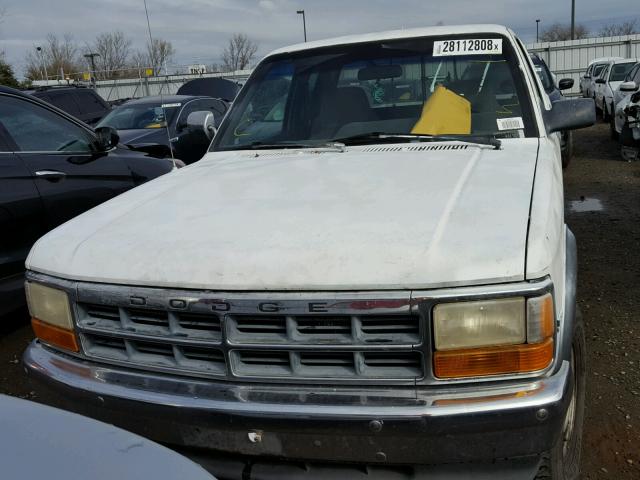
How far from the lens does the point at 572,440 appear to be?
2250 mm

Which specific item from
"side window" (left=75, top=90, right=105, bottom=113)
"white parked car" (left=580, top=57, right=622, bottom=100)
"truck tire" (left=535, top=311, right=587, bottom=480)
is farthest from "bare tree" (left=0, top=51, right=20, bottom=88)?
"truck tire" (left=535, top=311, right=587, bottom=480)

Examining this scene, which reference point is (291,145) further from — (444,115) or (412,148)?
(444,115)

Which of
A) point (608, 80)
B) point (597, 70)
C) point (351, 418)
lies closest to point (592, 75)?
point (597, 70)

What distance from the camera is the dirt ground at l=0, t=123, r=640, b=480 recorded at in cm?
277

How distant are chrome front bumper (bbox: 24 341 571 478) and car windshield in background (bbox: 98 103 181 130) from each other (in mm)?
7536

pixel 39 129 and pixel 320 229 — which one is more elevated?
pixel 39 129

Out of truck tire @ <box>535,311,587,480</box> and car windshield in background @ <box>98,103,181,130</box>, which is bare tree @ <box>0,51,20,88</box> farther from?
truck tire @ <box>535,311,587,480</box>

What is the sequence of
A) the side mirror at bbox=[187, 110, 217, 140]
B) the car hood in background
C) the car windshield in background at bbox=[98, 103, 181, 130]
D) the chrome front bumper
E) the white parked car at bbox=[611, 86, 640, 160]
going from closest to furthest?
the car hood in background → the chrome front bumper → the side mirror at bbox=[187, 110, 217, 140] → the car windshield in background at bbox=[98, 103, 181, 130] → the white parked car at bbox=[611, 86, 640, 160]

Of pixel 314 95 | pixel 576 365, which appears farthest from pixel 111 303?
pixel 314 95

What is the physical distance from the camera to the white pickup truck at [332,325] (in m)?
1.78

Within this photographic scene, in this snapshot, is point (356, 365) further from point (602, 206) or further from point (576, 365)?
point (602, 206)

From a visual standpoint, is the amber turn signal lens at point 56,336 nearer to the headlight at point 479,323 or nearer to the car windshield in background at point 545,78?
the headlight at point 479,323

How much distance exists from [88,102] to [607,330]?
1266 cm

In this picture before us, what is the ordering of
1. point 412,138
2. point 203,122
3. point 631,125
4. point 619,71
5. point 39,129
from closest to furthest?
point 412,138 → point 203,122 → point 39,129 → point 631,125 → point 619,71
